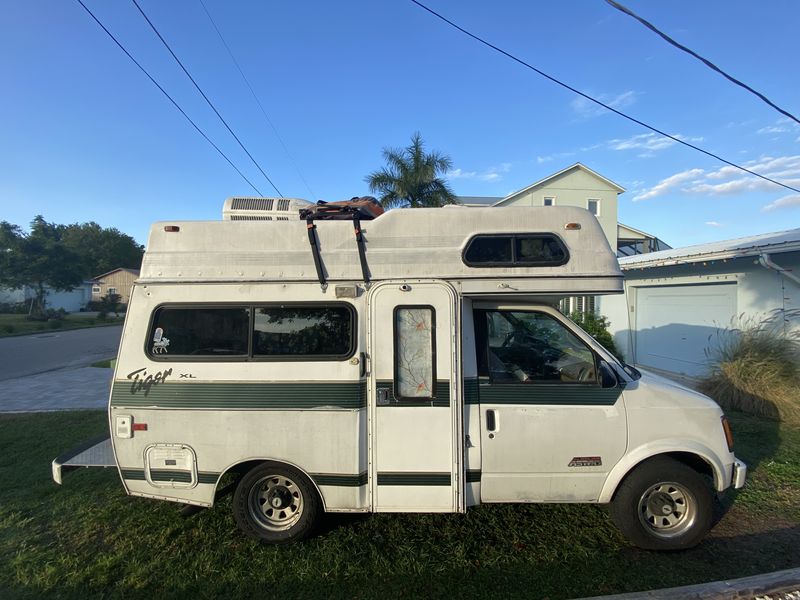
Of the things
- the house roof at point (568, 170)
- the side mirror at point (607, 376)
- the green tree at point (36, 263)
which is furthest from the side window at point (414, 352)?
the green tree at point (36, 263)

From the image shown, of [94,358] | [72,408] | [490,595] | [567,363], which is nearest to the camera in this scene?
[490,595]

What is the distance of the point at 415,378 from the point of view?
3.60 m

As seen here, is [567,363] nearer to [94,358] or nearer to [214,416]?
[214,416]

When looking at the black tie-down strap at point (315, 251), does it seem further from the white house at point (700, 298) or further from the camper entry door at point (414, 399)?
the white house at point (700, 298)

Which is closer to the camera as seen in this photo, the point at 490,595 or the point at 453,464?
the point at 490,595

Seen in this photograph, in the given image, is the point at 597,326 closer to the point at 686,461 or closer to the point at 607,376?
the point at 686,461

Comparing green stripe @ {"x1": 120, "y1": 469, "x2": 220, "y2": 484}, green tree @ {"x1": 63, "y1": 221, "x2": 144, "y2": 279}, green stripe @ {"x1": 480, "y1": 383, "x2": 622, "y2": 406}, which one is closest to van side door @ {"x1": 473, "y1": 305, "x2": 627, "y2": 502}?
green stripe @ {"x1": 480, "y1": 383, "x2": 622, "y2": 406}

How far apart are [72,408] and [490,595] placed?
8.69m

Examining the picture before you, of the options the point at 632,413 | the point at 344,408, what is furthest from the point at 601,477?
the point at 344,408

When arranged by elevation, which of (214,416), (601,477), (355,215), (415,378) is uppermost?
(355,215)

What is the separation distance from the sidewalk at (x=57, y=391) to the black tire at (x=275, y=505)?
661 cm

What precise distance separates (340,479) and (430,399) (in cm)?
94

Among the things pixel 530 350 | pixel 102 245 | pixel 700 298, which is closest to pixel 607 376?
pixel 530 350

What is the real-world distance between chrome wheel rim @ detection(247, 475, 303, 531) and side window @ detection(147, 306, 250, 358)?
3.65ft
